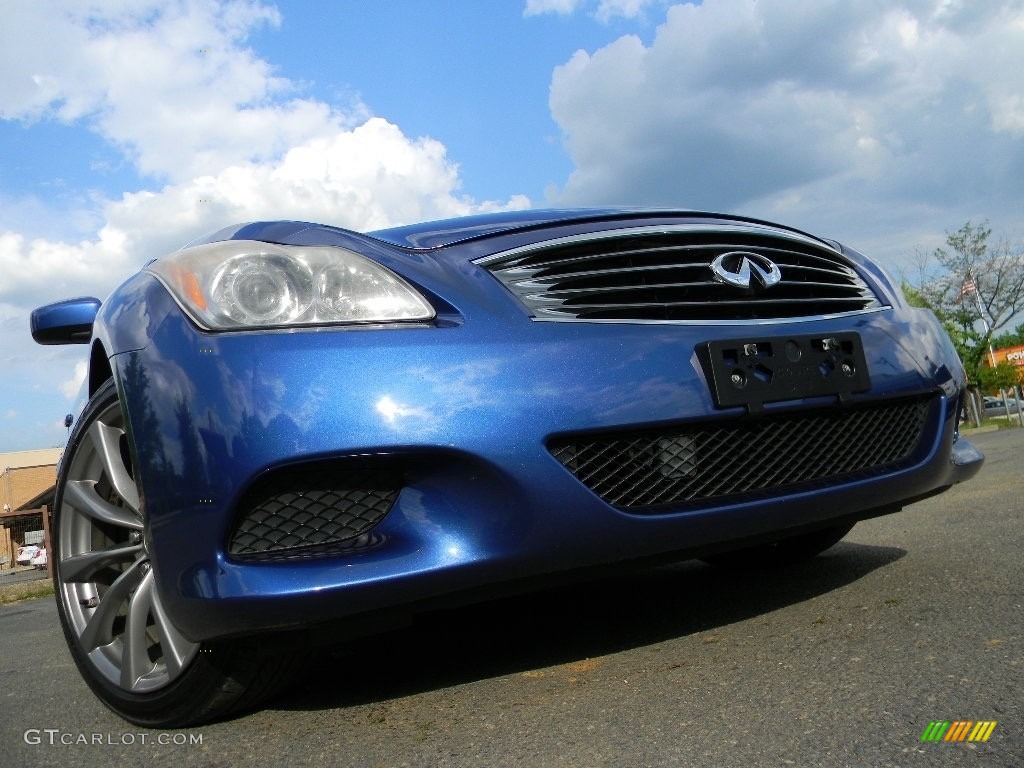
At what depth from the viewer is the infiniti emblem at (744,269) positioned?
214cm

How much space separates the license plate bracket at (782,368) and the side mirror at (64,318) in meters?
1.61

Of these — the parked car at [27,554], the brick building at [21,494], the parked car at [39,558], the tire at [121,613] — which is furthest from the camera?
the brick building at [21,494]

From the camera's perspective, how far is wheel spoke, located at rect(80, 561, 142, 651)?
2.16 meters

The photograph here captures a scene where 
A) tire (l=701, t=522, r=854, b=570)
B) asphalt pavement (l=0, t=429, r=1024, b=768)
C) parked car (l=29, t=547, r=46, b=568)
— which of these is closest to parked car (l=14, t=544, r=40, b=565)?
parked car (l=29, t=547, r=46, b=568)

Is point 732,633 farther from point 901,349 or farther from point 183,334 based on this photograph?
point 183,334

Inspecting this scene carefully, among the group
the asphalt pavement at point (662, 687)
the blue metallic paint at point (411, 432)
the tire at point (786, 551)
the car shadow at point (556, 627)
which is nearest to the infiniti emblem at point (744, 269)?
the blue metallic paint at point (411, 432)

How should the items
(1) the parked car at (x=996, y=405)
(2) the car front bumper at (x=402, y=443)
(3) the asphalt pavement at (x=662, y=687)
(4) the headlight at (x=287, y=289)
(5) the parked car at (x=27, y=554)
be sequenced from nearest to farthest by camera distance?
(3) the asphalt pavement at (x=662, y=687) < (2) the car front bumper at (x=402, y=443) < (4) the headlight at (x=287, y=289) < (5) the parked car at (x=27, y=554) < (1) the parked car at (x=996, y=405)

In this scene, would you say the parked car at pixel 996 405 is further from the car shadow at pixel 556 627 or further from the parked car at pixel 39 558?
the car shadow at pixel 556 627

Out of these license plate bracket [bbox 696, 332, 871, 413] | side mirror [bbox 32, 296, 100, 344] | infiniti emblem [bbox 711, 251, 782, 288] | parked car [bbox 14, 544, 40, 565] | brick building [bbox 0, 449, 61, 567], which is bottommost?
parked car [bbox 14, 544, 40, 565]

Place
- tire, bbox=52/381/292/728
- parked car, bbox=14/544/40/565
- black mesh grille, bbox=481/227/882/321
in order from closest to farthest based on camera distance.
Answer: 1. tire, bbox=52/381/292/728
2. black mesh grille, bbox=481/227/882/321
3. parked car, bbox=14/544/40/565

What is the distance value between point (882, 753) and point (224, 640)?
1131 mm

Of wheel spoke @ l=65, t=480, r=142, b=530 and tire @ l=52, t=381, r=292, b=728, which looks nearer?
tire @ l=52, t=381, r=292, b=728

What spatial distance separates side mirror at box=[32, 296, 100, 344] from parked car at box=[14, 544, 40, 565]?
32430mm

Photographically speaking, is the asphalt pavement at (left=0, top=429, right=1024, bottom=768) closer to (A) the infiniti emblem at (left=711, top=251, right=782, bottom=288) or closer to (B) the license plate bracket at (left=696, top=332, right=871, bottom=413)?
(B) the license plate bracket at (left=696, top=332, right=871, bottom=413)
